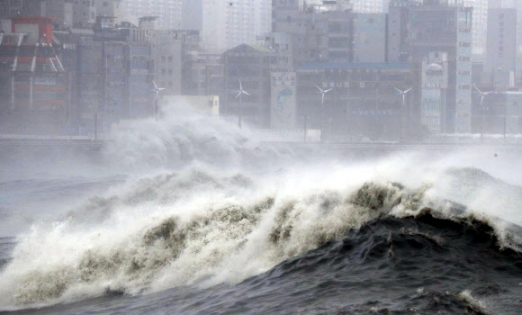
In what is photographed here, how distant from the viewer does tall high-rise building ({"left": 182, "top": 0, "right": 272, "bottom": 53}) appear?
173500mm

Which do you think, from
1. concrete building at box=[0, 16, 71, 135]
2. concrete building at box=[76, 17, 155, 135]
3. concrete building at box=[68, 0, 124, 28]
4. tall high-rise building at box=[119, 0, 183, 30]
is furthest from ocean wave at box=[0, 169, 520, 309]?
concrete building at box=[68, 0, 124, 28]

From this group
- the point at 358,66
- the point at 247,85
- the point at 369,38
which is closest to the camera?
the point at 247,85

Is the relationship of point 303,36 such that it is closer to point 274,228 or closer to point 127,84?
point 127,84

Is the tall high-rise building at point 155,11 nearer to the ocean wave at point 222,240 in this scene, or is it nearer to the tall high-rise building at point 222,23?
the tall high-rise building at point 222,23

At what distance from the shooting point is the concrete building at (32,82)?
141 metres

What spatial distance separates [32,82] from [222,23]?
41477 millimetres

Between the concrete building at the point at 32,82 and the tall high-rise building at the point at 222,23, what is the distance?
86.2 ft

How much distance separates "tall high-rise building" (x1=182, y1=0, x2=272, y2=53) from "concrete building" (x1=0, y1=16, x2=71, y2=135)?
2628cm

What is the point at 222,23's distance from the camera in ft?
584

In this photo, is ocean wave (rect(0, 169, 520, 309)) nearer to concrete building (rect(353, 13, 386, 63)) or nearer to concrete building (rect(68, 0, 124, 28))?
concrete building (rect(68, 0, 124, 28))

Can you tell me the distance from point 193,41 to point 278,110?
56.2 feet

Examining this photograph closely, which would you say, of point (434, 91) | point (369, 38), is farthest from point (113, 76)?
point (369, 38)

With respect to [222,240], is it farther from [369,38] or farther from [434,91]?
[369,38]

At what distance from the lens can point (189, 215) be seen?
845 inches
